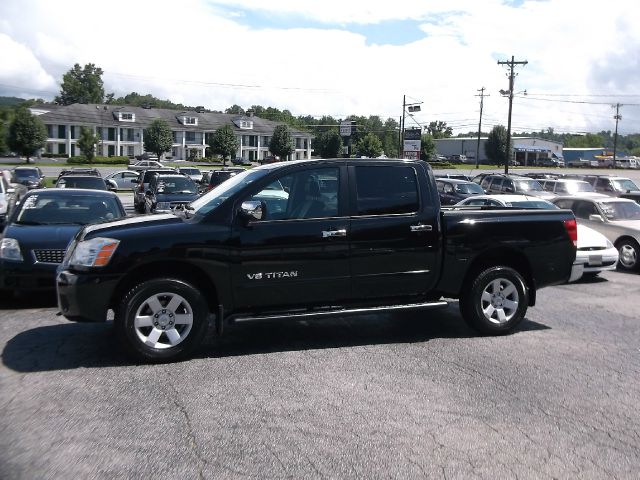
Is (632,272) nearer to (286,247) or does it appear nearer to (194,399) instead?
(286,247)

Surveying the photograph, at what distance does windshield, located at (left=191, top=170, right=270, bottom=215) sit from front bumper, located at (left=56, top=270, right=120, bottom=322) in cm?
116

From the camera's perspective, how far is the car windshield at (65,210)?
9.55 metres

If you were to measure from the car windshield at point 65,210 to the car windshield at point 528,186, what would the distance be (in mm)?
18351

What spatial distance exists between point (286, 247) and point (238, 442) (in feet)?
7.91

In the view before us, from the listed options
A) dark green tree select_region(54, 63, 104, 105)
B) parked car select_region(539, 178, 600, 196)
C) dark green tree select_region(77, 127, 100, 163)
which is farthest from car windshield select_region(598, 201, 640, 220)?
dark green tree select_region(54, 63, 104, 105)

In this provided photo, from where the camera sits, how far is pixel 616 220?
14.0 metres

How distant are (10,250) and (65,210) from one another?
63.6 inches

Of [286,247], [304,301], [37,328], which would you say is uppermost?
[286,247]

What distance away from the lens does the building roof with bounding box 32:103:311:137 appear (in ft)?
303

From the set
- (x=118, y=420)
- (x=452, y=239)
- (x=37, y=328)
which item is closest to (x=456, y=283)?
(x=452, y=239)

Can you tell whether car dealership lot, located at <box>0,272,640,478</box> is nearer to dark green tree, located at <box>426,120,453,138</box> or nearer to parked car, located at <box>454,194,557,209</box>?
parked car, located at <box>454,194,557,209</box>

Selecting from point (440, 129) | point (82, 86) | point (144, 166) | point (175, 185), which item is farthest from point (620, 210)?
point (440, 129)

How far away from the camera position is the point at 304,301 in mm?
6562

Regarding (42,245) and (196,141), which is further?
(196,141)
